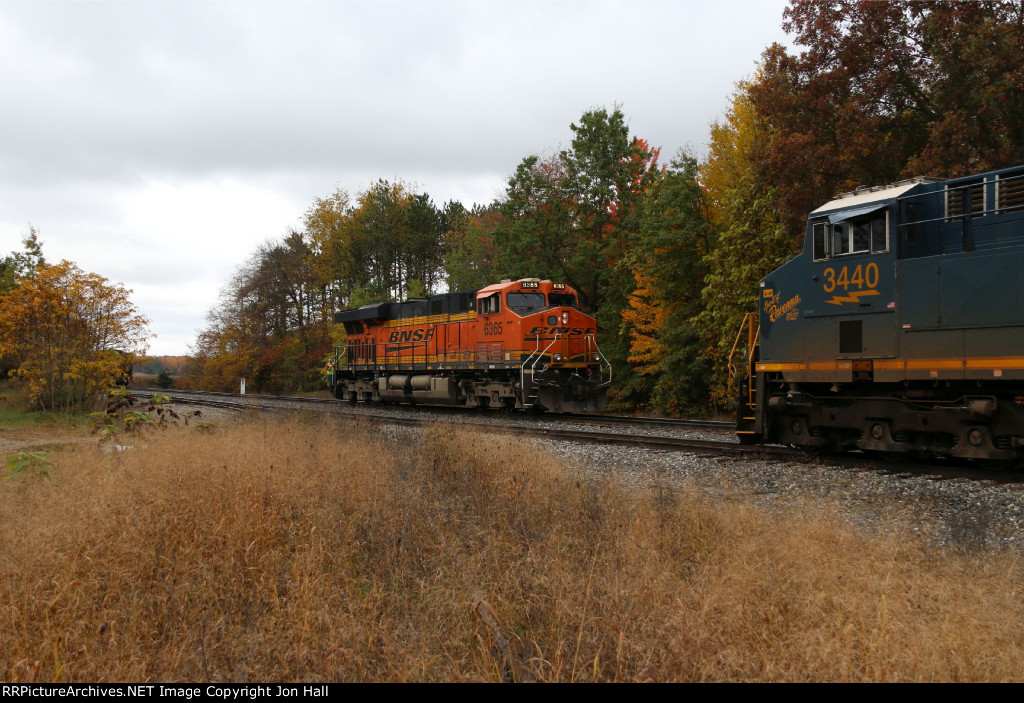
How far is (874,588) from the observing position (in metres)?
4.40

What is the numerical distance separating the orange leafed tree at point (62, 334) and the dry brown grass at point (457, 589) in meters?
13.4

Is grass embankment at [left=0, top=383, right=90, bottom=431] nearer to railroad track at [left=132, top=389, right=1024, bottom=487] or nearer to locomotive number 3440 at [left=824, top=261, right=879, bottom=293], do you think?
railroad track at [left=132, top=389, right=1024, bottom=487]

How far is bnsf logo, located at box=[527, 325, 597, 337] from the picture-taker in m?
18.8

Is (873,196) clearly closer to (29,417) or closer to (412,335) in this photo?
(412,335)

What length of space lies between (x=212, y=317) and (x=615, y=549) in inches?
2119

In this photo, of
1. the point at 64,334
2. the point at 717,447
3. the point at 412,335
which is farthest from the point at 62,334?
→ the point at 717,447

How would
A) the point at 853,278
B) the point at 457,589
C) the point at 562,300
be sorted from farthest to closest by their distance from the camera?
1. the point at 562,300
2. the point at 853,278
3. the point at 457,589

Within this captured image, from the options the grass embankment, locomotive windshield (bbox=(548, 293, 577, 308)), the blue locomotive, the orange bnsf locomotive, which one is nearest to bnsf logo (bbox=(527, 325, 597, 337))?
the orange bnsf locomotive

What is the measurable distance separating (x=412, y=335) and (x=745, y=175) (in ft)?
39.2

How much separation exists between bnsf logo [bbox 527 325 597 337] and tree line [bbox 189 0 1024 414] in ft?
8.08

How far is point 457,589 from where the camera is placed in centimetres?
460

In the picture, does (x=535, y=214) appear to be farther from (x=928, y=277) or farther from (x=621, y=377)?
(x=928, y=277)
